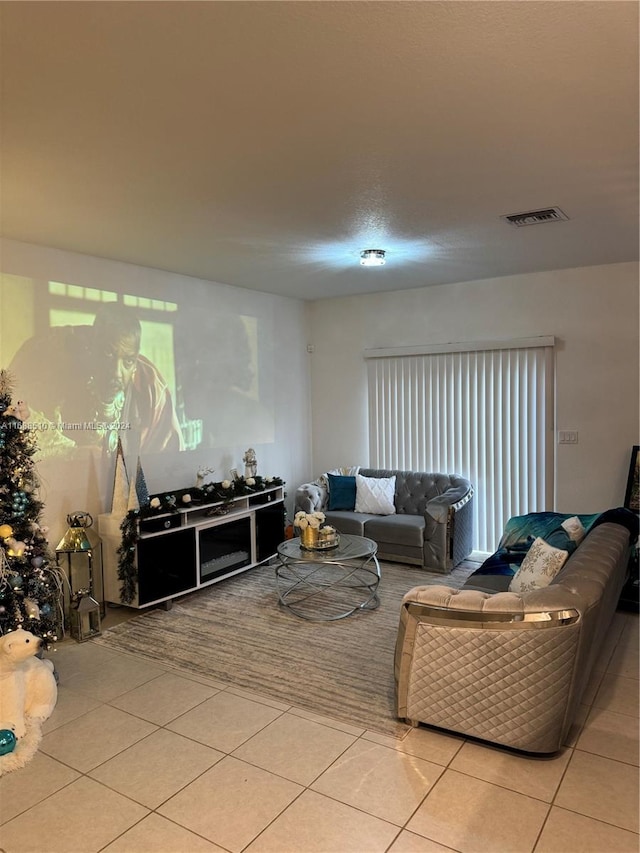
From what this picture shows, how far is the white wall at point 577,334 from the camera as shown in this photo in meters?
5.21

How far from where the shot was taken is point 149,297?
509 centimetres

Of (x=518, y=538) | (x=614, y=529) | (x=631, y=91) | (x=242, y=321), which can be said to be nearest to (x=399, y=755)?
(x=614, y=529)

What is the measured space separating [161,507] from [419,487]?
271cm

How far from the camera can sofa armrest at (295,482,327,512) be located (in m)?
6.00

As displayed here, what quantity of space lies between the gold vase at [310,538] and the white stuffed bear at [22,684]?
2001 millimetres

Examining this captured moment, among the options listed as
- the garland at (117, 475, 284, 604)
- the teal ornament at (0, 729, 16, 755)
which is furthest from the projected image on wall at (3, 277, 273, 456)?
the teal ornament at (0, 729, 16, 755)

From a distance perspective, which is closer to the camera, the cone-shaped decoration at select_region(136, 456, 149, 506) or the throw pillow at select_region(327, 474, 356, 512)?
the cone-shaped decoration at select_region(136, 456, 149, 506)

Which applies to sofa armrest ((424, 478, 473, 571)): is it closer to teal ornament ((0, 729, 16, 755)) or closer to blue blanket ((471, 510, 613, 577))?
blue blanket ((471, 510, 613, 577))

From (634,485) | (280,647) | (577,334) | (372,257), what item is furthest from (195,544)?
(577,334)

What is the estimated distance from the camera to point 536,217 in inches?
147

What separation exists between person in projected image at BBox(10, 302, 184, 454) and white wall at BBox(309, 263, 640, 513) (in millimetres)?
2265

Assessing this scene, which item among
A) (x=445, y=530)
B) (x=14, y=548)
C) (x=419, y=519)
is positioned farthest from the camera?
(x=419, y=519)

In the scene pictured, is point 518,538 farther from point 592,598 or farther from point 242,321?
point 242,321

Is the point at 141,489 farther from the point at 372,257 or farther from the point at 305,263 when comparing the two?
the point at 372,257
